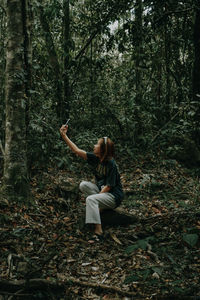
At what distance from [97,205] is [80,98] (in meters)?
5.80

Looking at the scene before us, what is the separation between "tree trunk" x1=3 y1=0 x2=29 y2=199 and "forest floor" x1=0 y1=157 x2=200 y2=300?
15.3 inches

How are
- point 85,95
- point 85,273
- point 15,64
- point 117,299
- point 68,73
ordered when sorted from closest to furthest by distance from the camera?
point 117,299 < point 85,273 < point 15,64 < point 68,73 < point 85,95

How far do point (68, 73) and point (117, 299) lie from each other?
22.5ft

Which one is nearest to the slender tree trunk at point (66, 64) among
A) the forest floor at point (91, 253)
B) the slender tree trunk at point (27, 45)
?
the forest floor at point (91, 253)

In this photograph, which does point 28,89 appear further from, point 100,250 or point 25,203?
point 100,250

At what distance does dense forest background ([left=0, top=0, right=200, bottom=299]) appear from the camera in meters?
4.65

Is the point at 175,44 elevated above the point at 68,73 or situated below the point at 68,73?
above

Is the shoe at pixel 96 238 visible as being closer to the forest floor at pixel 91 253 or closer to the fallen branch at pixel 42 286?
the forest floor at pixel 91 253

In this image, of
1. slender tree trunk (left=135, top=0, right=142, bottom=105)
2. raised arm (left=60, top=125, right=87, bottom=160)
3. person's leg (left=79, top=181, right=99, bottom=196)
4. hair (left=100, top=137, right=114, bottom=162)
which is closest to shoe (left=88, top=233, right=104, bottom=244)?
person's leg (left=79, top=181, right=99, bottom=196)

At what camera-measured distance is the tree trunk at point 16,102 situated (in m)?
4.56

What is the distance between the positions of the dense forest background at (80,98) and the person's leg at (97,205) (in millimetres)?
1028

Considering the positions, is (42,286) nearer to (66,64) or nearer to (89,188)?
(89,188)

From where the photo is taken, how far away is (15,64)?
456 cm

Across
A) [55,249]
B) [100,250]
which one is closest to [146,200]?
[100,250]
